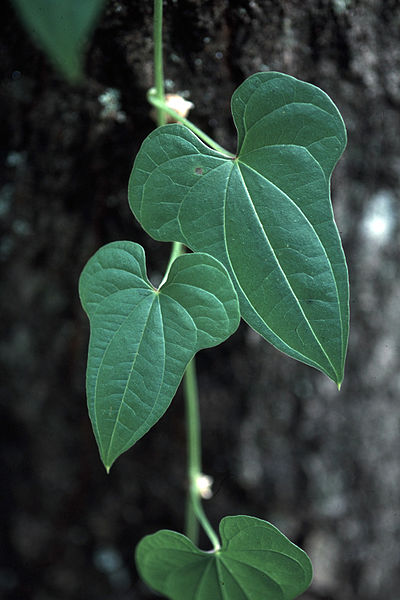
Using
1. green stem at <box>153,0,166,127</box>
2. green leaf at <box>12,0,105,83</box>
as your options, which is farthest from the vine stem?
green leaf at <box>12,0,105,83</box>

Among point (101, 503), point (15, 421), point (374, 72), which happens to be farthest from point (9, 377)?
point (374, 72)

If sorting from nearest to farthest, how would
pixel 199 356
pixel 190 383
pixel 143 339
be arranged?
pixel 143 339
pixel 190 383
pixel 199 356

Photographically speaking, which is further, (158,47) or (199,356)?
(199,356)

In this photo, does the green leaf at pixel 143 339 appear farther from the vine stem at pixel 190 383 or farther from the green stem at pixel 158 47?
the green stem at pixel 158 47

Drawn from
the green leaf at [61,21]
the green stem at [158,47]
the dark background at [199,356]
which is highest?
the green leaf at [61,21]

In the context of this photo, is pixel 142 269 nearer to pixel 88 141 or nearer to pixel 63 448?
pixel 88 141

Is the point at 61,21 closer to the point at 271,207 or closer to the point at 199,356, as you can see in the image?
the point at 271,207

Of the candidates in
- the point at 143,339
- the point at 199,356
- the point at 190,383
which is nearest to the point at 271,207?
the point at 143,339

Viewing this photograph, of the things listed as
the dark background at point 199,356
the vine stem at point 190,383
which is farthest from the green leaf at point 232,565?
the dark background at point 199,356
